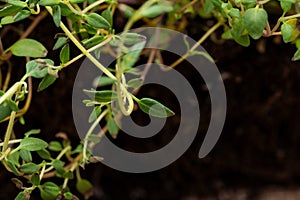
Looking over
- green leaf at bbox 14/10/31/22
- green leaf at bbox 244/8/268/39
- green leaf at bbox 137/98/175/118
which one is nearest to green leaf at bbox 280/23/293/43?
green leaf at bbox 244/8/268/39

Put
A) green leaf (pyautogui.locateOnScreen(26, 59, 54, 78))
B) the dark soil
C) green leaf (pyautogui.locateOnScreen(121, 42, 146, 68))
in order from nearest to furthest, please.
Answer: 1. green leaf (pyautogui.locateOnScreen(26, 59, 54, 78))
2. green leaf (pyautogui.locateOnScreen(121, 42, 146, 68))
3. the dark soil

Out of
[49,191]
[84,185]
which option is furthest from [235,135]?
[49,191]

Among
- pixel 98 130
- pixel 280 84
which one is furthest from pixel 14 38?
pixel 280 84

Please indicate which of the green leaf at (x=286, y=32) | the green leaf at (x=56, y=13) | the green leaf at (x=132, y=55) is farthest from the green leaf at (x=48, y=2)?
the green leaf at (x=286, y=32)

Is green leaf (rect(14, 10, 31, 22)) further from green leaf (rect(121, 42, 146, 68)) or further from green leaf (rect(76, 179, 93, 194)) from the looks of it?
green leaf (rect(76, 179, 93, 194))

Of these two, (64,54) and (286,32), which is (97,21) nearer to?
(64,54)

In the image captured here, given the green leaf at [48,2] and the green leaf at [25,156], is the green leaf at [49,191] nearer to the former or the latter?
the green leaf at [25,156]
